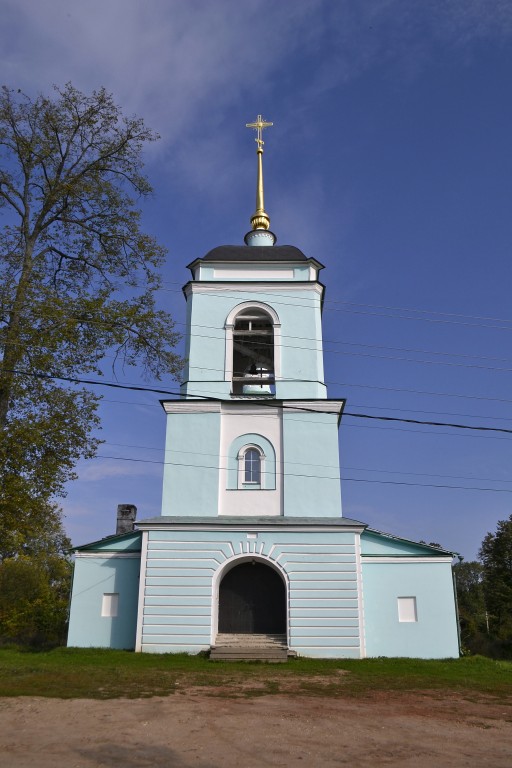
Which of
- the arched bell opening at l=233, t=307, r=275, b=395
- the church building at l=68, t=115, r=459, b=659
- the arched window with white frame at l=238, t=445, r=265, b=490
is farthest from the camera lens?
the arched bell opening at l=233, t=307, r=275, b=395

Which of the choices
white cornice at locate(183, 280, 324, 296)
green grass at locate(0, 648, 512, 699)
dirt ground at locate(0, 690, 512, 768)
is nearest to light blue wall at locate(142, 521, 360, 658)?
green grass at locate(0, 648, 512, 699)

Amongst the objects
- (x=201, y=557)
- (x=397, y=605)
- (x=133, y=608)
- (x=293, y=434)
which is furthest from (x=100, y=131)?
(x=397, y=605)

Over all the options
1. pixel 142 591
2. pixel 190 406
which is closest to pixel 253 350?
pixel 190 406

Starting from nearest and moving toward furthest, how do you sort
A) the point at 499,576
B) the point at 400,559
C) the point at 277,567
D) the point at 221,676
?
the point at 221,676 < the point at 277,567 < the point at 400,559 < the point at 499,576

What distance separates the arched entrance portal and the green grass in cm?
204

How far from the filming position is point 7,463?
11883mm

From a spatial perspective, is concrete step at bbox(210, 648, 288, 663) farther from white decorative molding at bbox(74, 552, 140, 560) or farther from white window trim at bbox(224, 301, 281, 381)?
white window trim at bbox(224, 301, 281, 381)

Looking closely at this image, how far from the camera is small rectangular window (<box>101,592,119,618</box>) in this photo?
59.0ft

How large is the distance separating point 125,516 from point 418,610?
1133cm

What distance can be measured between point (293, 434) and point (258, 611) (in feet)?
15.9

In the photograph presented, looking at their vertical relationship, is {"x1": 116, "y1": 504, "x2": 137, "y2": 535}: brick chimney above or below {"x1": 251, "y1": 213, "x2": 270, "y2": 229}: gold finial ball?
below

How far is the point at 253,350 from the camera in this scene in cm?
2122

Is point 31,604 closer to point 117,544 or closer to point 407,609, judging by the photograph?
point 117,544

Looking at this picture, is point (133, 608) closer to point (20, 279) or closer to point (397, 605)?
point (397, 605)
